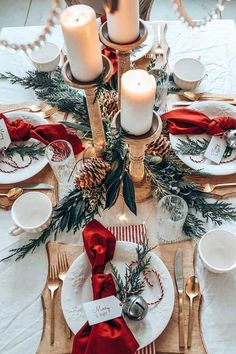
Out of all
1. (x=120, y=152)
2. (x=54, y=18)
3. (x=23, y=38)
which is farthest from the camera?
(x=23, y=38)

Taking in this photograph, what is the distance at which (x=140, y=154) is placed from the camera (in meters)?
0.91

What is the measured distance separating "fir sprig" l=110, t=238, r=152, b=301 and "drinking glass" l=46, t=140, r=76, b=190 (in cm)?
27

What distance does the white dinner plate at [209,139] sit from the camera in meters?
1.00

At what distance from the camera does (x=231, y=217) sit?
935mm

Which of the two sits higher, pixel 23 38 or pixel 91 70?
pixel 91 70

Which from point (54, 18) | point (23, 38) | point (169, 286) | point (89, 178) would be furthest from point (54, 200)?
point (23, 38)

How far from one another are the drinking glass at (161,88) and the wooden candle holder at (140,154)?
0.24 meters

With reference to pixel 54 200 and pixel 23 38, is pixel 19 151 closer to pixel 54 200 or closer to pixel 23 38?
pixel 54 200

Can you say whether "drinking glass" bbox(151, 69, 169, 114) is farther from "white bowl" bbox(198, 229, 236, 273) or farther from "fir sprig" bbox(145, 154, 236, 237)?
"white bowl" bbox(198, 229, 236, 273)

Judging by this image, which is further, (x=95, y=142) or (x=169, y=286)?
(x=95, y=142)

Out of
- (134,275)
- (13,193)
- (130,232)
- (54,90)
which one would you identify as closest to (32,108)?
(54,90)

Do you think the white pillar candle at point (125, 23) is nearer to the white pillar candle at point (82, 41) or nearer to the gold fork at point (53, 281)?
the white pillar candle at point (82, 41)

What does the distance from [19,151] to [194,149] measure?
0.48 meters

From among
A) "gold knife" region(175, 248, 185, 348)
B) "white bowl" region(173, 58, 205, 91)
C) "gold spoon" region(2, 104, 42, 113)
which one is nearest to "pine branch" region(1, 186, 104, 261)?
"gold knife" region(175, 248, 185, 348)
